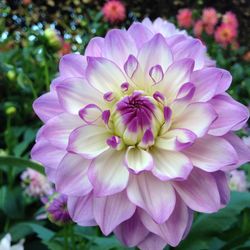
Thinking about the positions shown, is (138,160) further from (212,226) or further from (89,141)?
(212,226)

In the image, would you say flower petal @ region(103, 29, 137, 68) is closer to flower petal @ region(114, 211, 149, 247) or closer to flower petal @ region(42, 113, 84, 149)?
flower petal @ region(42, 113, 84, 149)

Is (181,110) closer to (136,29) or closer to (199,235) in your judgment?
(136,29)

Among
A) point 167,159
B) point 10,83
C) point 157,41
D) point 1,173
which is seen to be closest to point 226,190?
point 167,159

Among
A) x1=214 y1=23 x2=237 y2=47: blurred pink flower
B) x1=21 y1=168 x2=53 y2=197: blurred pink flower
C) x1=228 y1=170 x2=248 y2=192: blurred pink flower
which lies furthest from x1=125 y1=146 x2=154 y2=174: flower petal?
x1=214 y1=23 x2=237 y2=47: blurred pink flower

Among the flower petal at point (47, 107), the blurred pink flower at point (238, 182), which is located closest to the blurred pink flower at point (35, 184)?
the blurred pink flower at point (238, 182)

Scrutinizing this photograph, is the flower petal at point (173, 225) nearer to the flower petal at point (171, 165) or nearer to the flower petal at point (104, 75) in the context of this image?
the flower petal at point (171, 165)

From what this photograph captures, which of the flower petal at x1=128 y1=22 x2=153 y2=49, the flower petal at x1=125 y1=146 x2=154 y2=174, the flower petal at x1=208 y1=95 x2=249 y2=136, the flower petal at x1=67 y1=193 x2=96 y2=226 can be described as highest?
the flower petal at x1=128 y1=22 x2=153 y2=49
